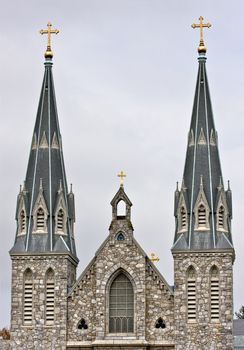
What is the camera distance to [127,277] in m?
63.2

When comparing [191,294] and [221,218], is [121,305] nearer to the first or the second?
[191,294]

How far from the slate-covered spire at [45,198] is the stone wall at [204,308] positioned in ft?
20.9

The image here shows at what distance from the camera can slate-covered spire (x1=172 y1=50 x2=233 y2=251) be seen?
62594 millimetres

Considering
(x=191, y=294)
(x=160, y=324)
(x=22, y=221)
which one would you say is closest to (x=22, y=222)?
(x=22, y=221)

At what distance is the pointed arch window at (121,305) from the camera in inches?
2466

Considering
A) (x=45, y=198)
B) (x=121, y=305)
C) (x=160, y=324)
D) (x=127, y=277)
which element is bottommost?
(x=160, y=324)

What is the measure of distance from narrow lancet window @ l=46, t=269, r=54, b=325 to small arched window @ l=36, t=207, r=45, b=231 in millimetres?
2328

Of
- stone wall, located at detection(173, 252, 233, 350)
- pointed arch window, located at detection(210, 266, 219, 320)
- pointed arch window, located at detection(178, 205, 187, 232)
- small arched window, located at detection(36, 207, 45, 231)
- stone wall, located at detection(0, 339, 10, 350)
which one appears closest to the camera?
stone wall, located at detection(173, 252, 233, 350)

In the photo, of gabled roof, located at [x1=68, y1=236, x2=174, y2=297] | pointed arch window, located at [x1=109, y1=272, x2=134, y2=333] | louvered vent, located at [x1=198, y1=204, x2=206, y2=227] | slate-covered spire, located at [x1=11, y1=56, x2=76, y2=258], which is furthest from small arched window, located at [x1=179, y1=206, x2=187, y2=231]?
slate-covered spire, located at [x1=11, y1=56, x2=76, y2=258]

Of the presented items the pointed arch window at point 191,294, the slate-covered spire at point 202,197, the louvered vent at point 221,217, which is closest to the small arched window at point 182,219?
the slate-covered spire at point 202,197

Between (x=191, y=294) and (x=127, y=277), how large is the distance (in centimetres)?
356

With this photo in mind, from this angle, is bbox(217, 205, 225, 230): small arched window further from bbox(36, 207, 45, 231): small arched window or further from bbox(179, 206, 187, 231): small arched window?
bbox(36, 207, 45, 231): small arched window

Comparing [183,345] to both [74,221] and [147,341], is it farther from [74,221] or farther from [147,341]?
[74,221]

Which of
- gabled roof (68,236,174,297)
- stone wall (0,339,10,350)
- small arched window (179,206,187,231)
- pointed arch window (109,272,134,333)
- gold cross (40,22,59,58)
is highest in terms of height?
gold cross (40,22,59,58)
